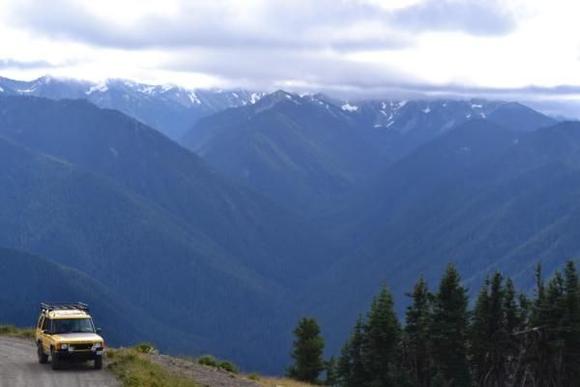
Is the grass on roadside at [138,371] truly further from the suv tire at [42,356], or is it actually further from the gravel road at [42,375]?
the suv tire at [42,356]

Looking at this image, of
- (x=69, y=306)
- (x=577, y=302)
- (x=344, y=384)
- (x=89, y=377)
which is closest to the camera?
(x=89, y=377)

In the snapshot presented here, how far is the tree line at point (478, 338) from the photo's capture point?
64312 millimetres

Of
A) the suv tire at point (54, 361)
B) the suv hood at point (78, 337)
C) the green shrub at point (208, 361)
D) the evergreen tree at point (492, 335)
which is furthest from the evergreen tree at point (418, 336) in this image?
the suv tire at point (54, 361)

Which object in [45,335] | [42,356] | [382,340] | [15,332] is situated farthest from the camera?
[382,340]

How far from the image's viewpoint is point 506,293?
67.6 metres

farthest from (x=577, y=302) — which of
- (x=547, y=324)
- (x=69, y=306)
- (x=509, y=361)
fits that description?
(x=69, y=306)

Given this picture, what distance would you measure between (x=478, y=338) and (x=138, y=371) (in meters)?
35.3

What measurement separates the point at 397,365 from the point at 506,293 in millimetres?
10504

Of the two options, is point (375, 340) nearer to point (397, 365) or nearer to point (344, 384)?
point (397, 365)

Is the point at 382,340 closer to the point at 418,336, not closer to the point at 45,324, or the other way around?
the point at 418,336

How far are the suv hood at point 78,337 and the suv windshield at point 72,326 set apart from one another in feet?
1.30

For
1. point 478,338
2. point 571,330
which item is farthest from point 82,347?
point 571,330

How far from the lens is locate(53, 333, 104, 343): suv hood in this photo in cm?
4062

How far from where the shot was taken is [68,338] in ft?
134
